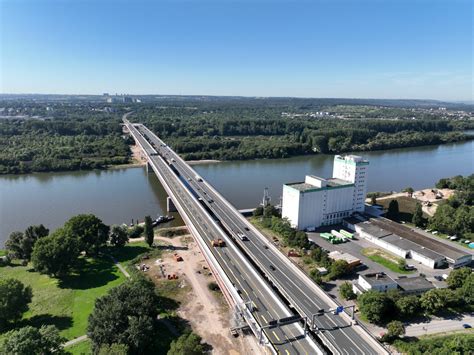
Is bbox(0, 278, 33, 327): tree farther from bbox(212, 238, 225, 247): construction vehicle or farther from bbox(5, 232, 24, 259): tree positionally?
bbox(212, 238, 225, 247): construction vehicle

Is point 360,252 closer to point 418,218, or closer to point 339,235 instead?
point 339,235

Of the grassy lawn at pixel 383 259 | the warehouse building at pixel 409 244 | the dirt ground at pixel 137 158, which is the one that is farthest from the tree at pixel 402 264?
the dirt ground at pixel 137 158

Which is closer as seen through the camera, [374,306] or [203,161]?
[374,306]

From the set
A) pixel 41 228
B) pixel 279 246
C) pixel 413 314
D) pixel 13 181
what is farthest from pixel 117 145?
A: pixel 413 314

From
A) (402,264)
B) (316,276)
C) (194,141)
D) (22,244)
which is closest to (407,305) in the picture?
(316,276)

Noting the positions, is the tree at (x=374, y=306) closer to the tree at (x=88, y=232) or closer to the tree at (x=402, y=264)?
the tree at (x=402, y=264)

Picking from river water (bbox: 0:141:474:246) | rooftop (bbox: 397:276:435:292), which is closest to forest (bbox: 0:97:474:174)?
river water (bbox: 0:141:474:246)

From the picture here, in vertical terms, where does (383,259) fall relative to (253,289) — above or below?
below
